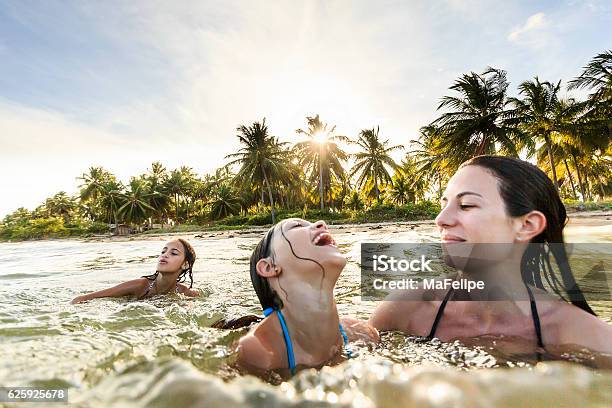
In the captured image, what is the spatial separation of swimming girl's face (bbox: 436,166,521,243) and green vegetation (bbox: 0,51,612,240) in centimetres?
2495

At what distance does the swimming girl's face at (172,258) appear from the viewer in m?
4.75

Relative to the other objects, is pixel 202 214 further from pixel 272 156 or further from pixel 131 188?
pixel 272 156

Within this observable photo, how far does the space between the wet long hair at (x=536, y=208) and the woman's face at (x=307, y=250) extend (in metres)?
0.96

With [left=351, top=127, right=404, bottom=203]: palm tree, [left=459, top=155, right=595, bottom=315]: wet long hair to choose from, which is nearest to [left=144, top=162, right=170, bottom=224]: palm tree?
[left=351, top=127, right=404, bottom=203]: palm tree

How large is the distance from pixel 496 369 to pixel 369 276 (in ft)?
14.7

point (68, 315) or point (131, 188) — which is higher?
point (131, 188)

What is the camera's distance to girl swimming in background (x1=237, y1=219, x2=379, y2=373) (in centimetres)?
184

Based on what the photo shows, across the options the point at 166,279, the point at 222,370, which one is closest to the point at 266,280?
the point at 222,370

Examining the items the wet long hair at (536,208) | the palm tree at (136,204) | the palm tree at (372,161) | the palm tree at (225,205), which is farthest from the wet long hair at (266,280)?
the palm tree at (136,204)

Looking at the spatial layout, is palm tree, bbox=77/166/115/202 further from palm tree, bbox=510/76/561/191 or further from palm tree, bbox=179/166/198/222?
palm tree, bbox=510/76/561/191

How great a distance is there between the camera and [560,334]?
169 cm

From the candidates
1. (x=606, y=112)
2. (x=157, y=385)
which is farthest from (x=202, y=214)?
(x=157, y=385)

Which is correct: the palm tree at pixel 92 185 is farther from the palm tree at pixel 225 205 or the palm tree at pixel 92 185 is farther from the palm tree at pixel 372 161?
the palm tree at pixel 372 161

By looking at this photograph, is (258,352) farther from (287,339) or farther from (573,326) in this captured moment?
(573,326)
